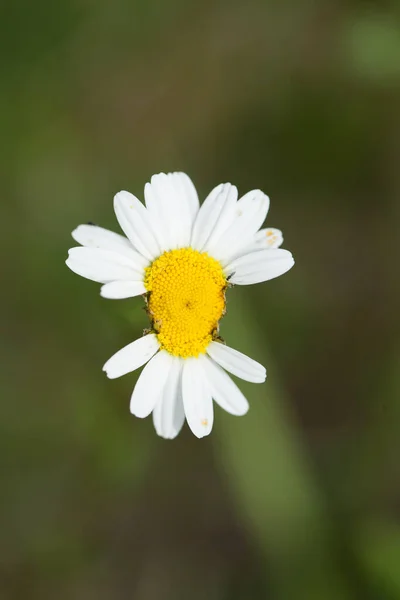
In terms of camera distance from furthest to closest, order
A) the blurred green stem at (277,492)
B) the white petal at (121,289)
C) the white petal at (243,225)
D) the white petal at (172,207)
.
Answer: the blurred green stem at (277,492) → the white petal at (243,225) → the white petal at (172,207) → the white petal at (121,289)

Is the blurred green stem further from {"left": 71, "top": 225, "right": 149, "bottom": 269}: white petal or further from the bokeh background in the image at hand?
{"left": 71, "top": 225, "right": 149, "bottom": 269}: white petal

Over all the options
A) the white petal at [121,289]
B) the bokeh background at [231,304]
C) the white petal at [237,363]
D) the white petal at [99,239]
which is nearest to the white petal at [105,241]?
the white petal at [99,239]

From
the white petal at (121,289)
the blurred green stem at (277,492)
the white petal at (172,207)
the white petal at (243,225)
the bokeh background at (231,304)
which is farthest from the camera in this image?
the bokeh background at (231,304)

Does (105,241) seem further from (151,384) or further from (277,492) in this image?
(277,492)


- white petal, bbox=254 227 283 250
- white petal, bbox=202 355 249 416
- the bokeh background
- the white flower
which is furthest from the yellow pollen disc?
the bokeh background

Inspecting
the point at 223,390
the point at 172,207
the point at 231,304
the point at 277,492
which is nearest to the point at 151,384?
the point at 223,390

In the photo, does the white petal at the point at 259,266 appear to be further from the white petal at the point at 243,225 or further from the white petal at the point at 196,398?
the white petal at the point at 196,398
